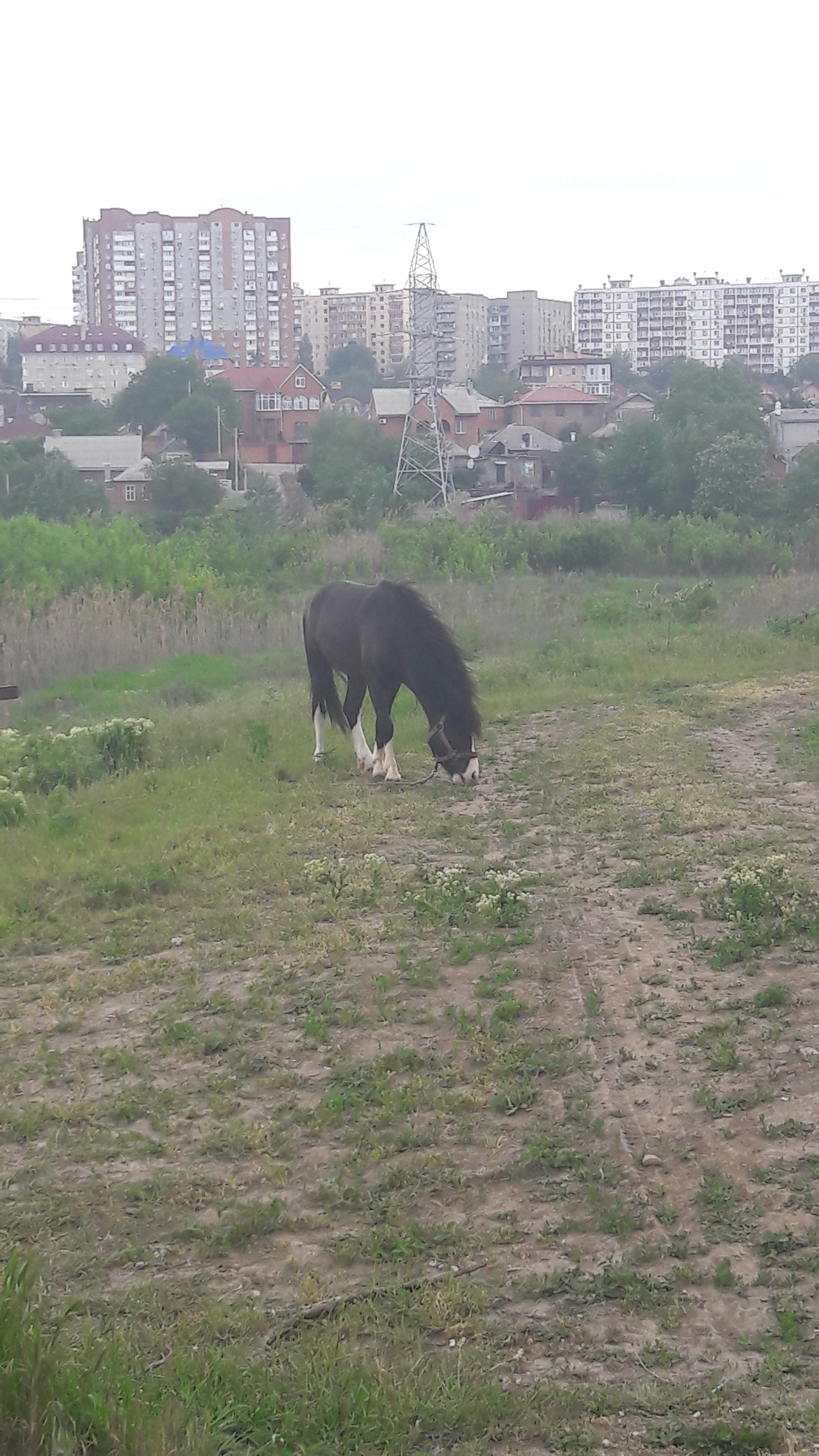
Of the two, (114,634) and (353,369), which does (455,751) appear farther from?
(353,369)

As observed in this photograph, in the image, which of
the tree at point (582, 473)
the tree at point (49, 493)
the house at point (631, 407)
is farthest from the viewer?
the house at point (631, 407)

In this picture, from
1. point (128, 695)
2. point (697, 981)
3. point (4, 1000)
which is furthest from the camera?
point (128, 695)

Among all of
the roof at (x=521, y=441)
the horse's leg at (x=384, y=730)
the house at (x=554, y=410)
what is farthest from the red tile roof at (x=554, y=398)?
the horse's leg at (x=384, y=730)

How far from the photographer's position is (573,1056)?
5.06m

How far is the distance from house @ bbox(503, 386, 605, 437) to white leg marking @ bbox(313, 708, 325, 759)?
57648 mm

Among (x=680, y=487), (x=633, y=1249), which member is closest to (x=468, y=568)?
(x=680, y=487)

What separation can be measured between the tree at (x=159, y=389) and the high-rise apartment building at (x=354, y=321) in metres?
81.2

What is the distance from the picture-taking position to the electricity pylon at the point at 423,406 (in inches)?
1752

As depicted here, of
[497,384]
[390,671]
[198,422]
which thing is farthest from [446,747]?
[497,384]

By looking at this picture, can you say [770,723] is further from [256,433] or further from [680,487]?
[256,433]

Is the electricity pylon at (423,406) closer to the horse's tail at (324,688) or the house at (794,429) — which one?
the house at (794,429)

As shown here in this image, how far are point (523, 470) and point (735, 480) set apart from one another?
64.6 ft

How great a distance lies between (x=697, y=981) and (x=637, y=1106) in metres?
1.22

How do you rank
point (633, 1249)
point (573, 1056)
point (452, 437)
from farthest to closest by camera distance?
point (452, 437), point (573, 1056), point (633, 1249)
